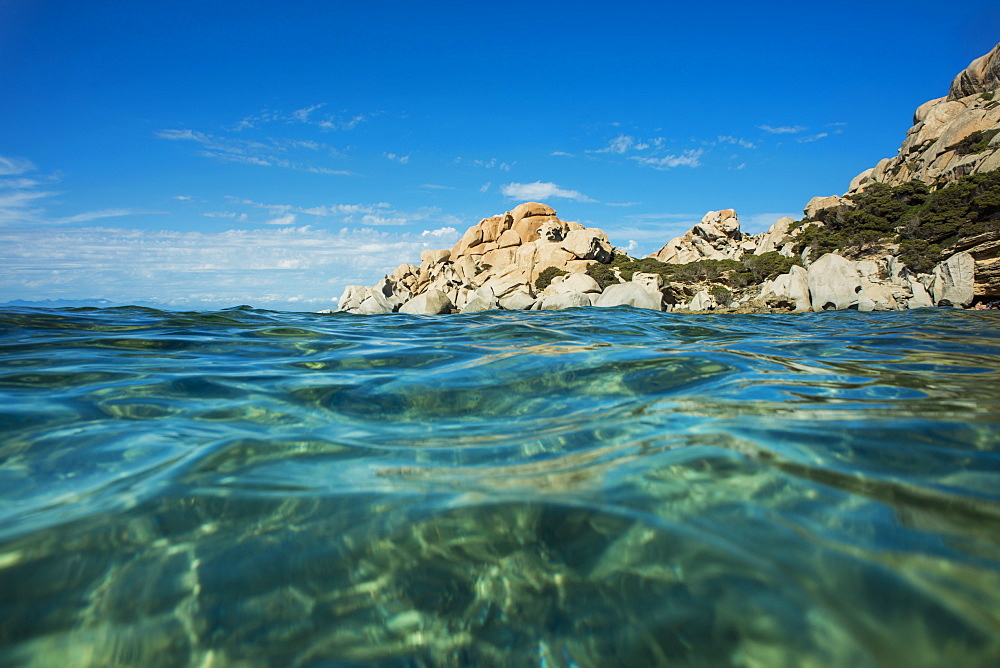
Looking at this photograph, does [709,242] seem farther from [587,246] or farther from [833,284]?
[833,284]

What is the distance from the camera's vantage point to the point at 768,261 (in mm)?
29672

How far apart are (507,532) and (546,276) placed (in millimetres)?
34407

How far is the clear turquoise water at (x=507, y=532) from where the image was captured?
0.88 m

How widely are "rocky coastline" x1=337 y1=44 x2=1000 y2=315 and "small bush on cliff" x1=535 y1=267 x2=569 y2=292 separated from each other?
157 mm

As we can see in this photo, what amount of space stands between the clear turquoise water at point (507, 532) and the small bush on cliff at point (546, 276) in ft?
106

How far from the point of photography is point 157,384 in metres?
2.96

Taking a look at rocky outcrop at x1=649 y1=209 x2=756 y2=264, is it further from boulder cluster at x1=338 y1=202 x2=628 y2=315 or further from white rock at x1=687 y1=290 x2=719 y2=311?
white rock at x1=687 y1=290 x2=719 y2=311

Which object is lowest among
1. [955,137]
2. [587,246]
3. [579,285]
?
[579,285]

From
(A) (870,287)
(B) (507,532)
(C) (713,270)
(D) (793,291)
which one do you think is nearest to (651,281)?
(D) (793,291)

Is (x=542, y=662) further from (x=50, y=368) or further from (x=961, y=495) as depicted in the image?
(x=50, y=368)

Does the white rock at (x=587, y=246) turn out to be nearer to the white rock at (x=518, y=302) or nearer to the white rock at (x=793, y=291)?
the white rock at (x=518, y=302)

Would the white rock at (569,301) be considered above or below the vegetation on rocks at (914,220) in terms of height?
below

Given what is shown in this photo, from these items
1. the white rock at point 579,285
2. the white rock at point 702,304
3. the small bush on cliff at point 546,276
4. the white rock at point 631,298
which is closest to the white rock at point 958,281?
the white rock at point 702,304

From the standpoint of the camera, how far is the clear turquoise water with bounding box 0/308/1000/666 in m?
0.88
